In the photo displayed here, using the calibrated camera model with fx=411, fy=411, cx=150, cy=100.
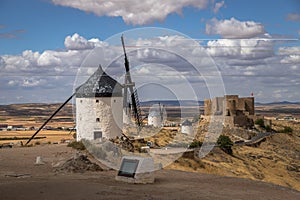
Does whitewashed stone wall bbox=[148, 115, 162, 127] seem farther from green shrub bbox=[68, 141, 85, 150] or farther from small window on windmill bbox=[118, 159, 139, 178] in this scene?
small window on windmill bbox=[118, 159, 139, 178]

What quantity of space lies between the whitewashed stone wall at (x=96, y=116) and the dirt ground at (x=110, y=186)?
5.56m

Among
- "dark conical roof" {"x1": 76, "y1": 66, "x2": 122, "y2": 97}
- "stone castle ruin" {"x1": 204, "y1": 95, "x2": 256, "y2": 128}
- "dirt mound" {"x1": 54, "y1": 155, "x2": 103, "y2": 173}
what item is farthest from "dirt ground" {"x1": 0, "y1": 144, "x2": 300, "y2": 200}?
"stone castle ruin" {"x1": 204, "y1": 95, "x2": 256, "y2": 128}

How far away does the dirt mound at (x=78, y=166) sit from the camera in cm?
1777

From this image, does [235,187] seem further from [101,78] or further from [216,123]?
[216,123]

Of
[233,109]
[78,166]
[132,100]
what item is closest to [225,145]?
[132,100]

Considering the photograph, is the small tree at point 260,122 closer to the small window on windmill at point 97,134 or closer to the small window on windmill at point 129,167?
the small window on windmill at point 97,134

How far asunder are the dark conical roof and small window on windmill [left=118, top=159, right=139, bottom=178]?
32.9ft

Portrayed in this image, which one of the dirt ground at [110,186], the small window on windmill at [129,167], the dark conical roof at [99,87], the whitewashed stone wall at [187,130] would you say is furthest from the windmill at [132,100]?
the small window on windmill at [129,167]

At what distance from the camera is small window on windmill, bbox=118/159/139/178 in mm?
15577

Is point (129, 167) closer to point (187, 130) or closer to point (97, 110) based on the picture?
point (97, 110)

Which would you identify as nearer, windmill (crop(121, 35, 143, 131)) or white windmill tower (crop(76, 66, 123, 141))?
white windmill tower (crop(76, 66, 123, 141))

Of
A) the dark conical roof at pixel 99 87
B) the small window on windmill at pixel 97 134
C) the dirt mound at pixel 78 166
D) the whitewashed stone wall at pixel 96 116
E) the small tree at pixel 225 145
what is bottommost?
the small tree at pixel 225 145

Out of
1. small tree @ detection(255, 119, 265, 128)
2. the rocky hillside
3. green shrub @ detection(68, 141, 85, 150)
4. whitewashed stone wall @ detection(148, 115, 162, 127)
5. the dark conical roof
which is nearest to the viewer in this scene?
green shrub @ detection(68, 141, 85, 150)

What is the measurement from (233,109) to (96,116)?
104 feet
